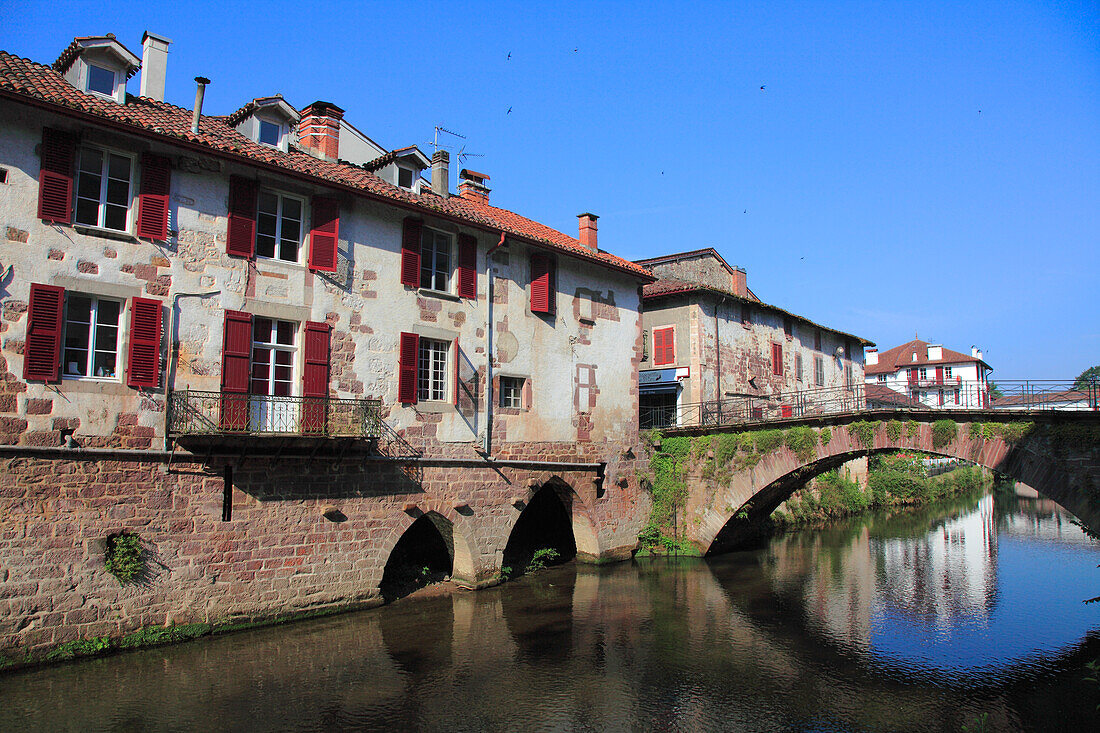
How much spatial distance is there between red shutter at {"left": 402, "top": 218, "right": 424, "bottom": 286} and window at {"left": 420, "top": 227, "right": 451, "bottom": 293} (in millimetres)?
251

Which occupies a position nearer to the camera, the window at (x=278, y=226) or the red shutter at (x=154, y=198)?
the red shutter at (x=154, y=198)

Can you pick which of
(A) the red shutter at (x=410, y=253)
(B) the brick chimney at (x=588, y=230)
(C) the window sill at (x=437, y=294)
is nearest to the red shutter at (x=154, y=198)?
(A) the red shutter at (x=410, y=253)

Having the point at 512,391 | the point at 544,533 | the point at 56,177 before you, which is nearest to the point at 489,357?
the point at 512,391

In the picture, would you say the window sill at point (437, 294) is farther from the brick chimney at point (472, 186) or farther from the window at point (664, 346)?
the window at point (664, 346)

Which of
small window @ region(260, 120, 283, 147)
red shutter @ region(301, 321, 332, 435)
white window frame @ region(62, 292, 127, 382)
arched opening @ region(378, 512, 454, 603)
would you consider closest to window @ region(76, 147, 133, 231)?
white window frame @ region(62, 292, 127, 382)

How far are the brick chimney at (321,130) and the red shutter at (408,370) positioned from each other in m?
4.57

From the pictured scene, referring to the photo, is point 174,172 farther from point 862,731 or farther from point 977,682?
point 977,682

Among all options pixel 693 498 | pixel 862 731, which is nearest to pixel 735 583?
pixel 693 498

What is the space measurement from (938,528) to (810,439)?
15209 millimetres

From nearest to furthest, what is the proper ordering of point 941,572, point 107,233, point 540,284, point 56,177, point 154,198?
point 56,177 → point 107,233 → point 154,198 → point 540,284 → point 941,572

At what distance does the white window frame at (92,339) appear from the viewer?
1152cm

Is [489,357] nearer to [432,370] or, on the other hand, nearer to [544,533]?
[432,370]

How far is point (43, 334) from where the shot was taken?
1114 cm

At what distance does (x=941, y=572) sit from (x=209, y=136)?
2160 cm
